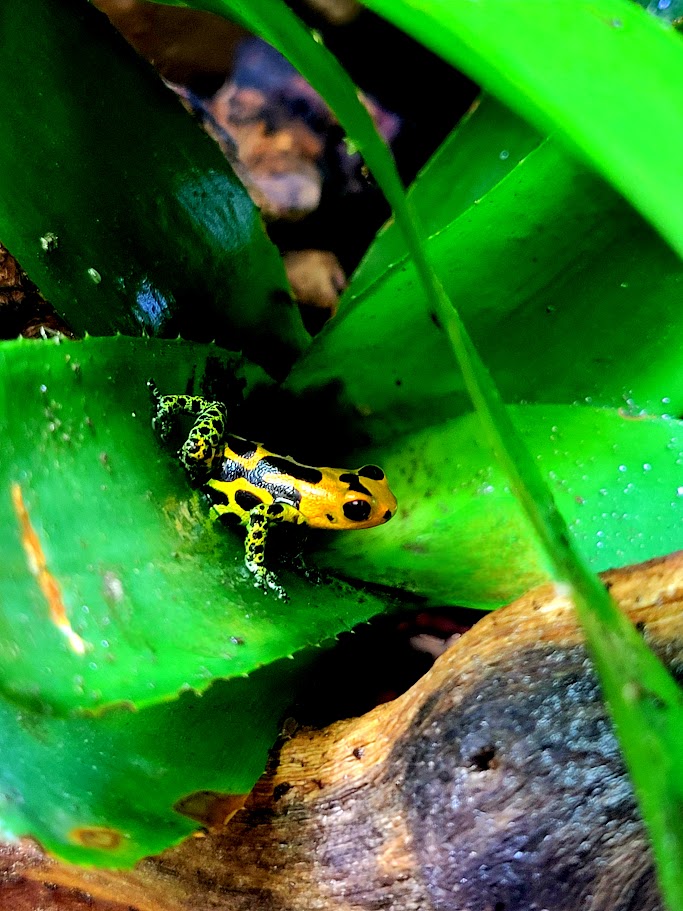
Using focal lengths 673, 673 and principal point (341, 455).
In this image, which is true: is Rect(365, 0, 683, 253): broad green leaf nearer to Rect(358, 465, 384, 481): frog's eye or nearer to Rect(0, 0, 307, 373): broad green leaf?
Rect(0, 0, 307, 373): broad green leaf

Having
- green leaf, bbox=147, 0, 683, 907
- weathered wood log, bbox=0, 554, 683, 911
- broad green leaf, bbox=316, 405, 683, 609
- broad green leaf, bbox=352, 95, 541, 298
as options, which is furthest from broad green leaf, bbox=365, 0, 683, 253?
broad green leaf, bbox=352, 95, 541, 298

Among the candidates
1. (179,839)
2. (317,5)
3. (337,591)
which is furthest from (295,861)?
(317,5)

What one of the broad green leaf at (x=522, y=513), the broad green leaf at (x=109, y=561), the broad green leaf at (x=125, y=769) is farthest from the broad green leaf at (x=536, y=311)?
the broad green leaf at (x=125, y=769)

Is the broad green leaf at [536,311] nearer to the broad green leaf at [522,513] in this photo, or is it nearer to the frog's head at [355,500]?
the broad green leaf at [522,513]

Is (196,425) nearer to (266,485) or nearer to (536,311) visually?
(266,485)

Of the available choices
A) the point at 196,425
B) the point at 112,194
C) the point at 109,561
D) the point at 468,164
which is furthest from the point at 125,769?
the point at 468,164

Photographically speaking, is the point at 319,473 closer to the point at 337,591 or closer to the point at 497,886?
the point at 337,591
